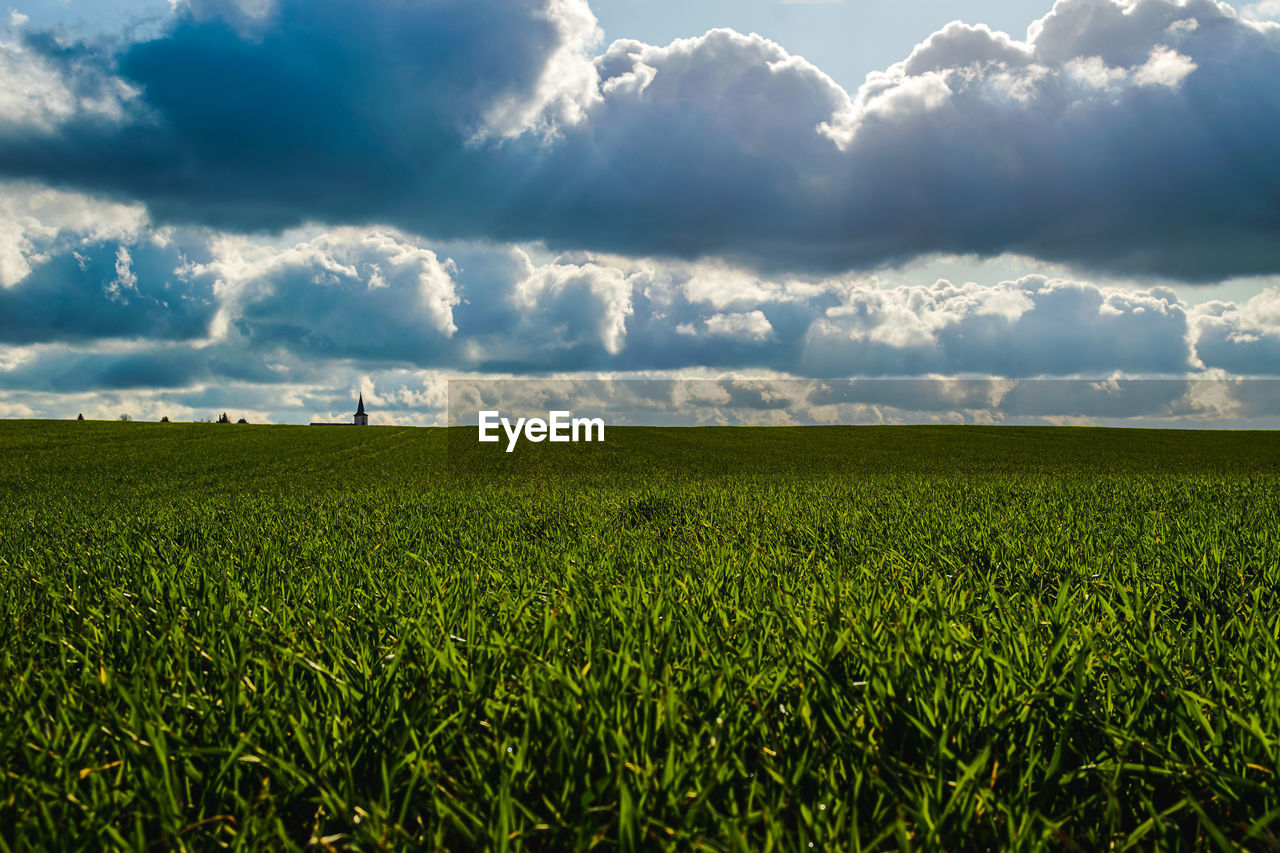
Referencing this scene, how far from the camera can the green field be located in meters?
1.37

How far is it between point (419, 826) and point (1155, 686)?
2.09 metres

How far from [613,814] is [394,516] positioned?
6.52 metres

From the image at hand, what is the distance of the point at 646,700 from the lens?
1.65 meters

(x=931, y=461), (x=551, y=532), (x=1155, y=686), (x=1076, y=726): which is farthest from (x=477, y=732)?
(x=931, y=461)

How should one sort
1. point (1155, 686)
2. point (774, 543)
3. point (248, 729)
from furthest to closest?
point (774, 543)
point (1155, 686)
point (248, 729)

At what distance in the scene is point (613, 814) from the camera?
A: 1.42m

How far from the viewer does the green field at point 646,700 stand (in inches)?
54.0

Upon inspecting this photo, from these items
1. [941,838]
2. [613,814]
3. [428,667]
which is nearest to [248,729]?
[428,667]

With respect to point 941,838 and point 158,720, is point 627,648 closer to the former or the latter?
point 941,838

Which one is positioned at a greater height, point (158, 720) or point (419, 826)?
point (158, 720)

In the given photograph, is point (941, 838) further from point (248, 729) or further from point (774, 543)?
point (774, 543)

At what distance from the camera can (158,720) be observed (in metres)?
1.68

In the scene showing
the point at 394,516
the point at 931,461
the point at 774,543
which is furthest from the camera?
the point at 931,461

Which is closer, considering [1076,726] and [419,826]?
→ [419,826]
